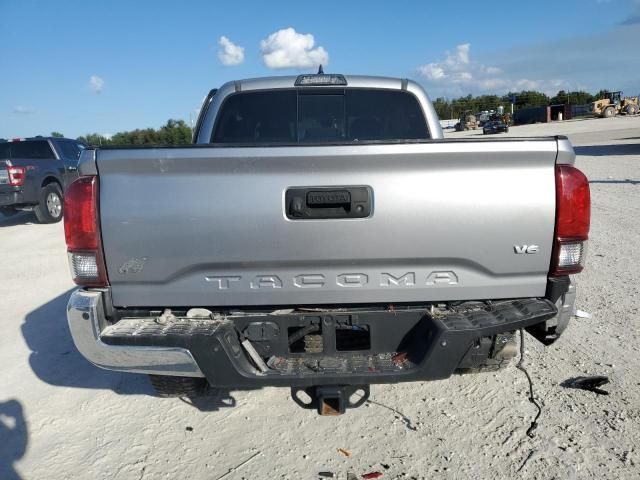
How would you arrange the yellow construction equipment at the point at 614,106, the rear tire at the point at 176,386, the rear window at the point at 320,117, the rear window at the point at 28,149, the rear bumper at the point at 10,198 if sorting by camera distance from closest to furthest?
1. the rear tire at the point at 176,386
2. the rear window at the point at 320,117
3. the rear bumper at the point at 10,198
4. the rear window at the point at 28,149
5. the yellow construction equipment at the point at 614,106

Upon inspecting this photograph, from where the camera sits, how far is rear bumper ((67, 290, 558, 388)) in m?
2.33

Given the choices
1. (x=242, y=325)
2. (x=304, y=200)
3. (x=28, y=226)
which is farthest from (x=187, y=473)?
(x=28, y=226)

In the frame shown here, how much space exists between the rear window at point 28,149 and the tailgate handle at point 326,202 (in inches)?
466

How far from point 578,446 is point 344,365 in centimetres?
145


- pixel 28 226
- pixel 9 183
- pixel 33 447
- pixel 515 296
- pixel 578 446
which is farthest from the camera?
pixel 28 226

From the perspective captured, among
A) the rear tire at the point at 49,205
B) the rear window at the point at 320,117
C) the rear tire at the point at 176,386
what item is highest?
the rear window at the point at 320,117

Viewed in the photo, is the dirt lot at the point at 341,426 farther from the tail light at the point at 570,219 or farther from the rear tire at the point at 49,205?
the rear tire at the point at 49,205

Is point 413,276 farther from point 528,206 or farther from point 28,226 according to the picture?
point 28,226

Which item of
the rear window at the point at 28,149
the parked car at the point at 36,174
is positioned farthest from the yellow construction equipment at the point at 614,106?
the rear window at the point at 28,149

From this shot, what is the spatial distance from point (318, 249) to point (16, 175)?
36.2 ft

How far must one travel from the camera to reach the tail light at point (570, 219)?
238 centimetres

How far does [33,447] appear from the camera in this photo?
117 inches

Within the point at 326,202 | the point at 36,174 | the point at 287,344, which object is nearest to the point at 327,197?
the point at 326,202

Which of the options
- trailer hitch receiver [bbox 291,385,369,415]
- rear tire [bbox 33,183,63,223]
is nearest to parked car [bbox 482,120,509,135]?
rear tire [bbox 33,183,63,223]
